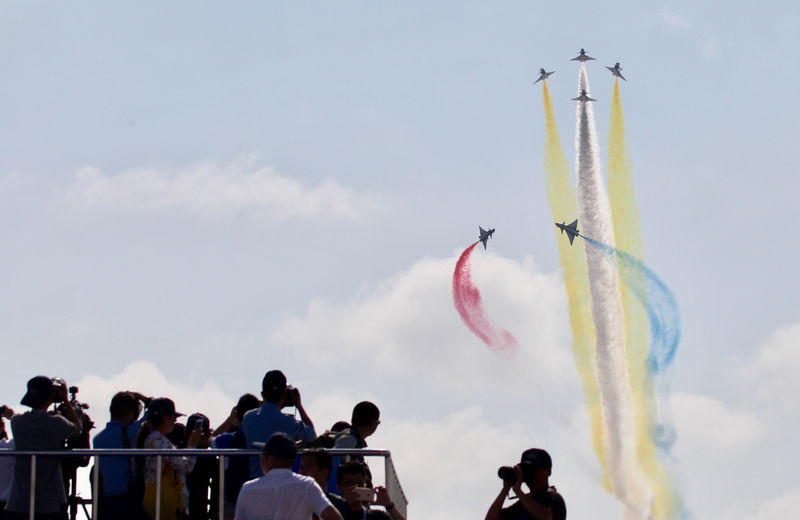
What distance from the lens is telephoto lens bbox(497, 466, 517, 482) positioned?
38.9ft

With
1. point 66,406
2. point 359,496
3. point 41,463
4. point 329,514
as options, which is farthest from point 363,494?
point 66,406

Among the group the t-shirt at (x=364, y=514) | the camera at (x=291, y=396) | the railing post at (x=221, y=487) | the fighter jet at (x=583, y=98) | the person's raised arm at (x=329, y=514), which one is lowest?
the person's raised arm at (x=329, y=514)

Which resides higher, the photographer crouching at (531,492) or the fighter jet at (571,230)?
the fighter jet at (571,230)

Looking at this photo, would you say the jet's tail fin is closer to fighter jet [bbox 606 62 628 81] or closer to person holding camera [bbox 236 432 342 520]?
fighter jet [bbox 606 62 628 81]

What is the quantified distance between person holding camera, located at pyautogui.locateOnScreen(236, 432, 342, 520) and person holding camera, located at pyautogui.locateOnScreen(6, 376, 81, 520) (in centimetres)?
299

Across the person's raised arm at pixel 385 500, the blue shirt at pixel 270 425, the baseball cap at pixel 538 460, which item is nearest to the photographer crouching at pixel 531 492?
the baseball cap at pixel 538 460

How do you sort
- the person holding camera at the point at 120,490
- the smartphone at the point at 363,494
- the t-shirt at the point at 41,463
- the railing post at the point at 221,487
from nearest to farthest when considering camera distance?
the smartphone at the point at 363,494 → the railing post at the point at 221,487 → the t-shirt at the point at 41,463 → the person holding camera at the point at 120,490

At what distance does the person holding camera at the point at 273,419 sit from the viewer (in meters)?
12.9

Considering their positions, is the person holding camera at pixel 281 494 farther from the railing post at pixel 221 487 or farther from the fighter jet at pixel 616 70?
the fighter jet at pixel 616 70

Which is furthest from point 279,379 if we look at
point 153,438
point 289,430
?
point 153,438

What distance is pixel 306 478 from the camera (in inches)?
408

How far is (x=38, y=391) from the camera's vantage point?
12828 millimetres

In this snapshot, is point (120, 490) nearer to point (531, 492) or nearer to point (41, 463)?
point (41, 463)

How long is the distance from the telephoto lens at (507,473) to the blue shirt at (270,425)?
2119mm
